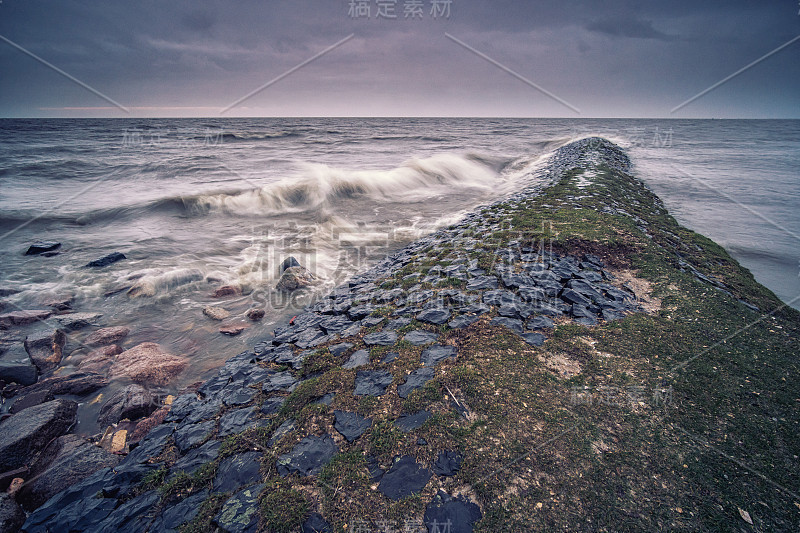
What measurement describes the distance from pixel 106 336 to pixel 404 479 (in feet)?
24.6

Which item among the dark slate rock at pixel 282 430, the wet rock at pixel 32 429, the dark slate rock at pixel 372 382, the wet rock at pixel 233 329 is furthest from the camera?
the wet rock at pixel 233 329

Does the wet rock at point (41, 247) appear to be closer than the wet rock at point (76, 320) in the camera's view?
No

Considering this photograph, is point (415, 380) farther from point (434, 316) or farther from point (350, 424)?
point (434, 316)

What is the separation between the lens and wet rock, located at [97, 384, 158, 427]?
4820 millimetres

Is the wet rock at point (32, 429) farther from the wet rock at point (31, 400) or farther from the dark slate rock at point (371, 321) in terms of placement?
the dark slate rock at point (371, 321)

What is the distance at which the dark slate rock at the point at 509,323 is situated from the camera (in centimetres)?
445

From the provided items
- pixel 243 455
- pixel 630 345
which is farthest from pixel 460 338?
pixel 243 455

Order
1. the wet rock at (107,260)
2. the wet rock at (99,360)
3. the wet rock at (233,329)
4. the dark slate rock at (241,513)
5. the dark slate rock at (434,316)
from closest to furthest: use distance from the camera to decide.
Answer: the dark slate rock at (241,513)
the dark slate rock at (434,316)
the wet rock at (99,360)
the wet rock at (233,329)
the wet rock at (107,260)

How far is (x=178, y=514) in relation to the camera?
274 cm

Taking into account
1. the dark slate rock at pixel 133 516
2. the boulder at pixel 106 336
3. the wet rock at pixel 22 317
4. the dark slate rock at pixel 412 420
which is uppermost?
the dark slate rock at pixel 412 420

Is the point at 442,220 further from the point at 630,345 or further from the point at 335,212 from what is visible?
the point at 630,345

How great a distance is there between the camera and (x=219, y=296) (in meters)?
9.04

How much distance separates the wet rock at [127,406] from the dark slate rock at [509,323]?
204 inches

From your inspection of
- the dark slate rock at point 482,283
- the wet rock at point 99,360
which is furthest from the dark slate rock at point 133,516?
the dark slate rock at point 482,283
